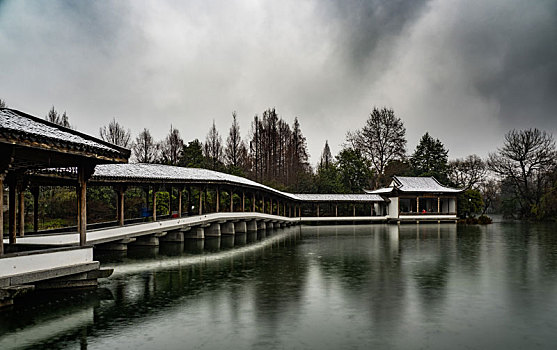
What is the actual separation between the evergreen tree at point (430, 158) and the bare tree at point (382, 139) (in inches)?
137

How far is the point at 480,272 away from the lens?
42.7 ft

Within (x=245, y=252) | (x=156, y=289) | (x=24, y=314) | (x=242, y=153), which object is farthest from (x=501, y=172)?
(x=24, y=314)

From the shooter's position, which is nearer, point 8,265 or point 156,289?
point 8,265

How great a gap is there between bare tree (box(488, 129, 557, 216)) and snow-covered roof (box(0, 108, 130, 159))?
43.1 metres

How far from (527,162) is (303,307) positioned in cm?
4298

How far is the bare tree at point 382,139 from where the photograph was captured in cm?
5000

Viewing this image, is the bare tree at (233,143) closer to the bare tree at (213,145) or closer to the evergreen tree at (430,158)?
the bare tree at (213,145)

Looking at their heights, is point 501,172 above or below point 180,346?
above

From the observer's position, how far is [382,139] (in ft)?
165

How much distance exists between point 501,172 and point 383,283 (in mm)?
39693

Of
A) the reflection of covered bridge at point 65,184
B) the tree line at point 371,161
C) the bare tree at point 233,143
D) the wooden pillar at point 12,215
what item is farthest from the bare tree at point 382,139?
the wooden pillar at point 12,215

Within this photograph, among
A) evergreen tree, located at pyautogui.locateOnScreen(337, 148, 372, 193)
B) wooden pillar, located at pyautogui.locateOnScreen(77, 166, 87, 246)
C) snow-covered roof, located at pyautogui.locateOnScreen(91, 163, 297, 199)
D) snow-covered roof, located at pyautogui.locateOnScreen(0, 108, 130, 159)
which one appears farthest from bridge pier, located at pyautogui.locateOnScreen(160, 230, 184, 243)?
evergreen tree, located at pyautogui.locateOnScreen(337, 148, 372, 193)

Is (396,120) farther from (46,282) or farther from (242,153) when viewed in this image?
(46,282)

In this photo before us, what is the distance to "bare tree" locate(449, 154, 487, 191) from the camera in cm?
5259
